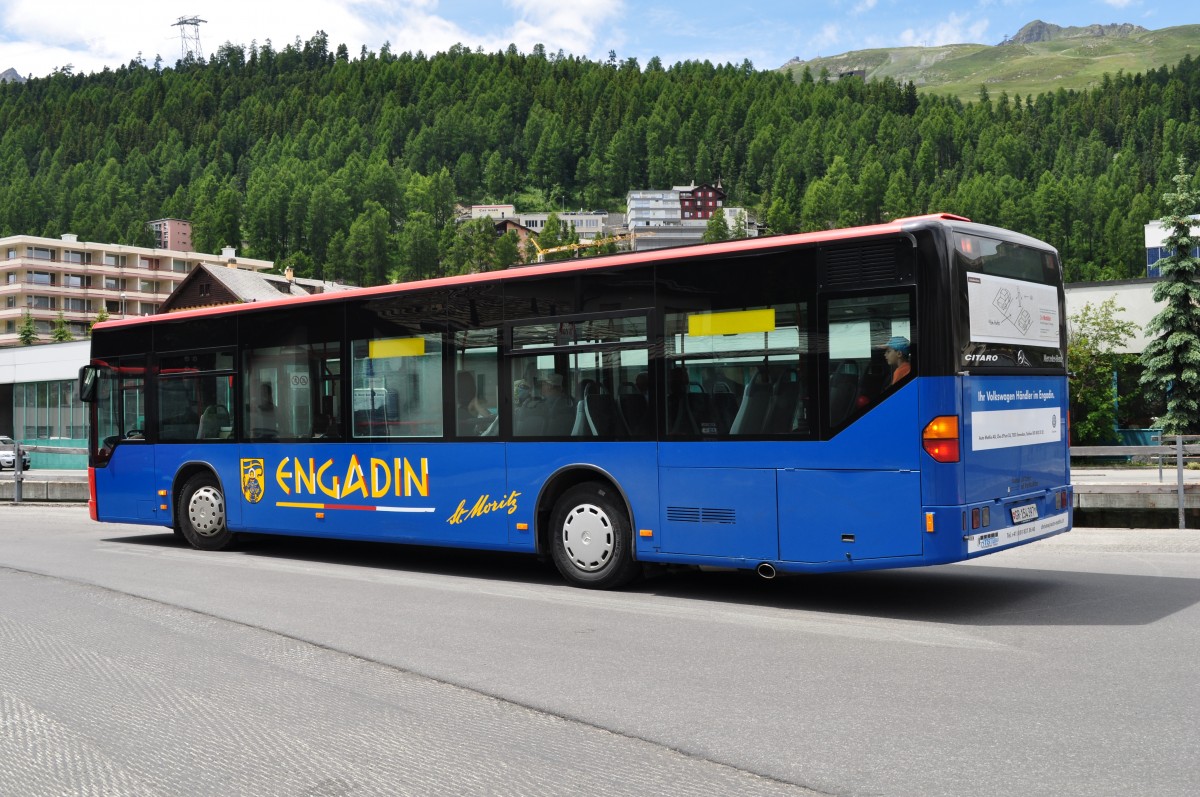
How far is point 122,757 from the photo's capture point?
5133 mm

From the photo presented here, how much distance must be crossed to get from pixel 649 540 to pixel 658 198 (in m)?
191

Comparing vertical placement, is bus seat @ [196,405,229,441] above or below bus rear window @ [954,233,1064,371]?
below

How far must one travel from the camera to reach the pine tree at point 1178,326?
39438 mm

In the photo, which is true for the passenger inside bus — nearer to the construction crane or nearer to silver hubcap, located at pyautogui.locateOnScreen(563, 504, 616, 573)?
silver hubcap, located at pyautogui.locateOnScreen(563, 504, 616, 573)

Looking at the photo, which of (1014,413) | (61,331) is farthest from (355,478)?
(61,331)

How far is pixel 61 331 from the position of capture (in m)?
123

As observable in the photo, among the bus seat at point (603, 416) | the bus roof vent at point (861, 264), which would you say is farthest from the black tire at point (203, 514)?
the bus roof vent at point (861, 264)

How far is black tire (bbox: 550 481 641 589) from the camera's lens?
10008 millimetres

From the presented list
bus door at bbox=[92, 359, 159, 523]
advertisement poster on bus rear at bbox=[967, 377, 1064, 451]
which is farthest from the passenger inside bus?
bus door at bbox=[92, 359, 159, 523]

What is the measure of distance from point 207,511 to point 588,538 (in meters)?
5.94

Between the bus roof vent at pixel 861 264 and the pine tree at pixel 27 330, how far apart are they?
126854mm

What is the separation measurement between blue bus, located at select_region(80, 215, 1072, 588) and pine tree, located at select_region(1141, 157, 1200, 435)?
33.7 meters

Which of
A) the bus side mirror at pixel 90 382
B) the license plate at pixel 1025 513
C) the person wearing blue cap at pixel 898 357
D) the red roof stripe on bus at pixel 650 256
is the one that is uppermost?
the red roof stripe on bus at pixel 650 256

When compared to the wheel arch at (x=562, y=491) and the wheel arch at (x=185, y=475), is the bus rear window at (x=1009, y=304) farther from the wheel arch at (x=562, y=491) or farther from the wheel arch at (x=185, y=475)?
the wheel arch at (x=185, y=475)
